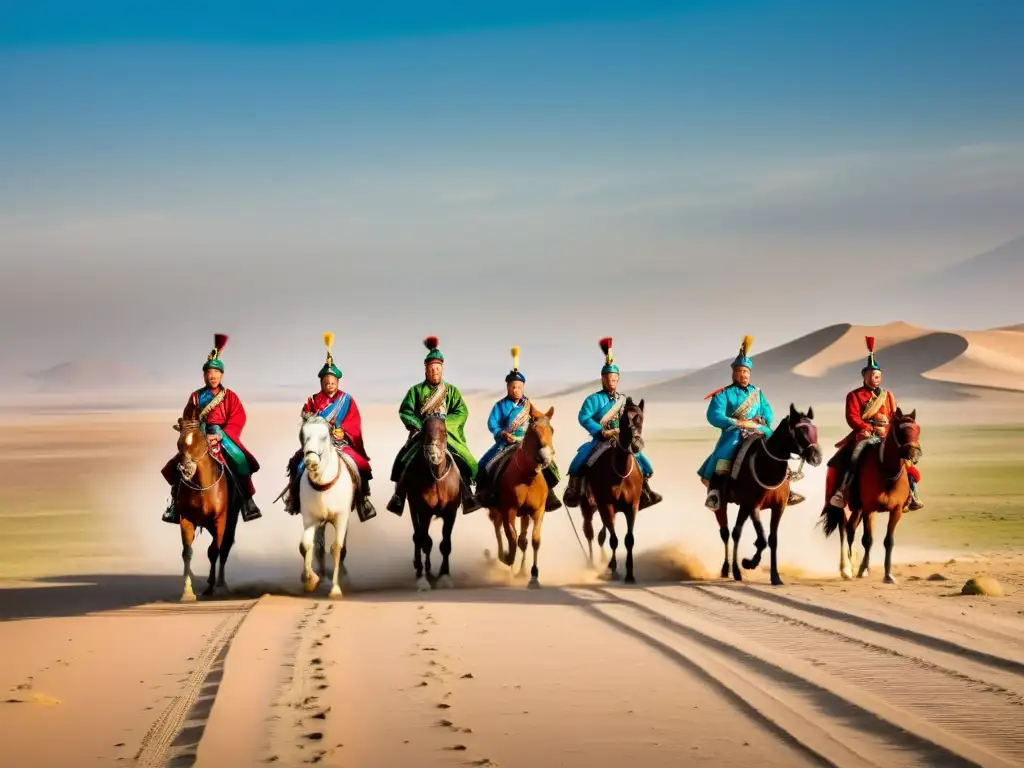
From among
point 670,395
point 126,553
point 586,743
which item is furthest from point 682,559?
point 670,395

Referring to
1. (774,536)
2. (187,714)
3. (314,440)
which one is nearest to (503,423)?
(314,440)

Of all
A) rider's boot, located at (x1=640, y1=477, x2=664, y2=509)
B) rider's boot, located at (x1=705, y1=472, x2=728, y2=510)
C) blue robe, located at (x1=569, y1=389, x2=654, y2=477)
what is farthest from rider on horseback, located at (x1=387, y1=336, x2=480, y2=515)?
rider's boot, located at (x1=705, y1=472, x2=728, y2=510)

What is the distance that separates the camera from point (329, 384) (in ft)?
62.0

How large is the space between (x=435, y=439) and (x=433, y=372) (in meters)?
1.66

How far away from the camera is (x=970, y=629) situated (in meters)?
13.4

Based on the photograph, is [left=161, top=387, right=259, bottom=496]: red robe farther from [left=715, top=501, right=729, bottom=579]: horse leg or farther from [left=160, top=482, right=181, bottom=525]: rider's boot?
[left=715, top=501, right=729, bottom=579]: horse leg

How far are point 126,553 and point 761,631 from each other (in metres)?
14.3

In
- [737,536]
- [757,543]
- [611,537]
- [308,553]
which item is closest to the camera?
[308,553]

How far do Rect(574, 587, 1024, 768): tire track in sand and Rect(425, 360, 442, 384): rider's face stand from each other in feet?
16.7

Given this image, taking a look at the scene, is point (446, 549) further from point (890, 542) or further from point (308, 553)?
point (890, 542)

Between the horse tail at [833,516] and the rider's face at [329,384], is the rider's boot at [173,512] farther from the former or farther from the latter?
the horse tail at [833,516]

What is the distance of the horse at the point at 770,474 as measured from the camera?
17.7m

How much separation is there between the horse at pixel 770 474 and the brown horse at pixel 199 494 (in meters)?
6.04

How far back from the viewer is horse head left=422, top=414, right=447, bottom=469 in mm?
17578
